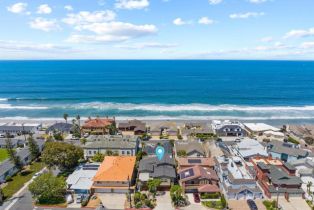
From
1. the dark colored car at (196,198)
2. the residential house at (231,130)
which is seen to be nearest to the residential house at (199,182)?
the dark colored car at (196,198)

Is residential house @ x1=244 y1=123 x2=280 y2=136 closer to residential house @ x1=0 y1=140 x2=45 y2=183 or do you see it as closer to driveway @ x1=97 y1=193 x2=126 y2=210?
driveway @ x1=97 y1=193 x2=126 y2=210

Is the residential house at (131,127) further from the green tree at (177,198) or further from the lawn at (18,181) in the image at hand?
the green tree at (177,198)

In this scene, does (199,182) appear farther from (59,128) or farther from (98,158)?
(59,128)

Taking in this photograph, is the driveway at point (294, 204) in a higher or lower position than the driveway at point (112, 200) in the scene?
lower

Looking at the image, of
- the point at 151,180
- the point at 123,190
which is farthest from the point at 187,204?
the point at 123,190

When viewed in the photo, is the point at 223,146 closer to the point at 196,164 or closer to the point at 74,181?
the point at 196,164

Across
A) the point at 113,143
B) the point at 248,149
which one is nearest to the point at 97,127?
the point at 113,143
